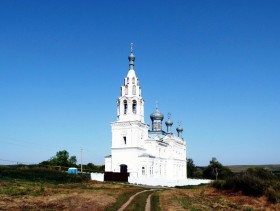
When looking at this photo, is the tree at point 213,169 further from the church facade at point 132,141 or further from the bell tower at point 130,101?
the bell tower at point 130,101

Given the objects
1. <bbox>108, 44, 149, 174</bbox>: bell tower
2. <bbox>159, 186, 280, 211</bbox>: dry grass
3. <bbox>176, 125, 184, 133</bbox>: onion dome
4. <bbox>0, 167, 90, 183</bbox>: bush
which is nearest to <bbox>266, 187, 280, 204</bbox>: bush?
<bbox>159, 186, 280, 211</bbox>: dry grass

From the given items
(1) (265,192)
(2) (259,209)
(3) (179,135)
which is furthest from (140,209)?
(3) (179,135)

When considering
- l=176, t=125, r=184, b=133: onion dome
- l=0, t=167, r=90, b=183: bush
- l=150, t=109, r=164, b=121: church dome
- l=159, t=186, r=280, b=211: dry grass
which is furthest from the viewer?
l=176, t=125, r=184, b=133: onion dome

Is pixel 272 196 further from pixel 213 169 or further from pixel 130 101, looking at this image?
pixel 213 169

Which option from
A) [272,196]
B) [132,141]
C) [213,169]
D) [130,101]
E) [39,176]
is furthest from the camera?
[213,169]

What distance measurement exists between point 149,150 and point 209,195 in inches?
1198

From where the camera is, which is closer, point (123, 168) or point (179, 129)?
point (123, 168)

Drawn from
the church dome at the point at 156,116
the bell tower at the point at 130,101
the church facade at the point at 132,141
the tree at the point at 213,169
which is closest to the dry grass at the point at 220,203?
the church facade at the point at 132,141

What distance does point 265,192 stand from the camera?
2909cm

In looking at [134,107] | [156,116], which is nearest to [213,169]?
[156,116]

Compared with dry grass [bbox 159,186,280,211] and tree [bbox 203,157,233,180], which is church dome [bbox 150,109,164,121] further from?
dry grass [bbox 159,186,280,211]

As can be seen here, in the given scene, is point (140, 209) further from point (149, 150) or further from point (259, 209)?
point (149, 150)

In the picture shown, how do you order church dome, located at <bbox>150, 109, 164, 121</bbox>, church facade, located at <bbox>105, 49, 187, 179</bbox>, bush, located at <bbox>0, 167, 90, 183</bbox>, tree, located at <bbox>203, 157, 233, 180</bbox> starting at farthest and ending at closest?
1. tree, located at <bbox>203, 157, 233, 180</bbox>
2. church dome, located at <bbox>150, 109, 164, 121</bbox>
3. church facade, located at <bbox>105, 49, 187, 179</bbox>
4. bush, located at <bbox>0, 167, 90, 183</bbox>

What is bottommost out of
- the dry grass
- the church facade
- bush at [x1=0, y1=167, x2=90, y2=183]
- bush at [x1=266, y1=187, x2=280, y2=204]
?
the dry grass
